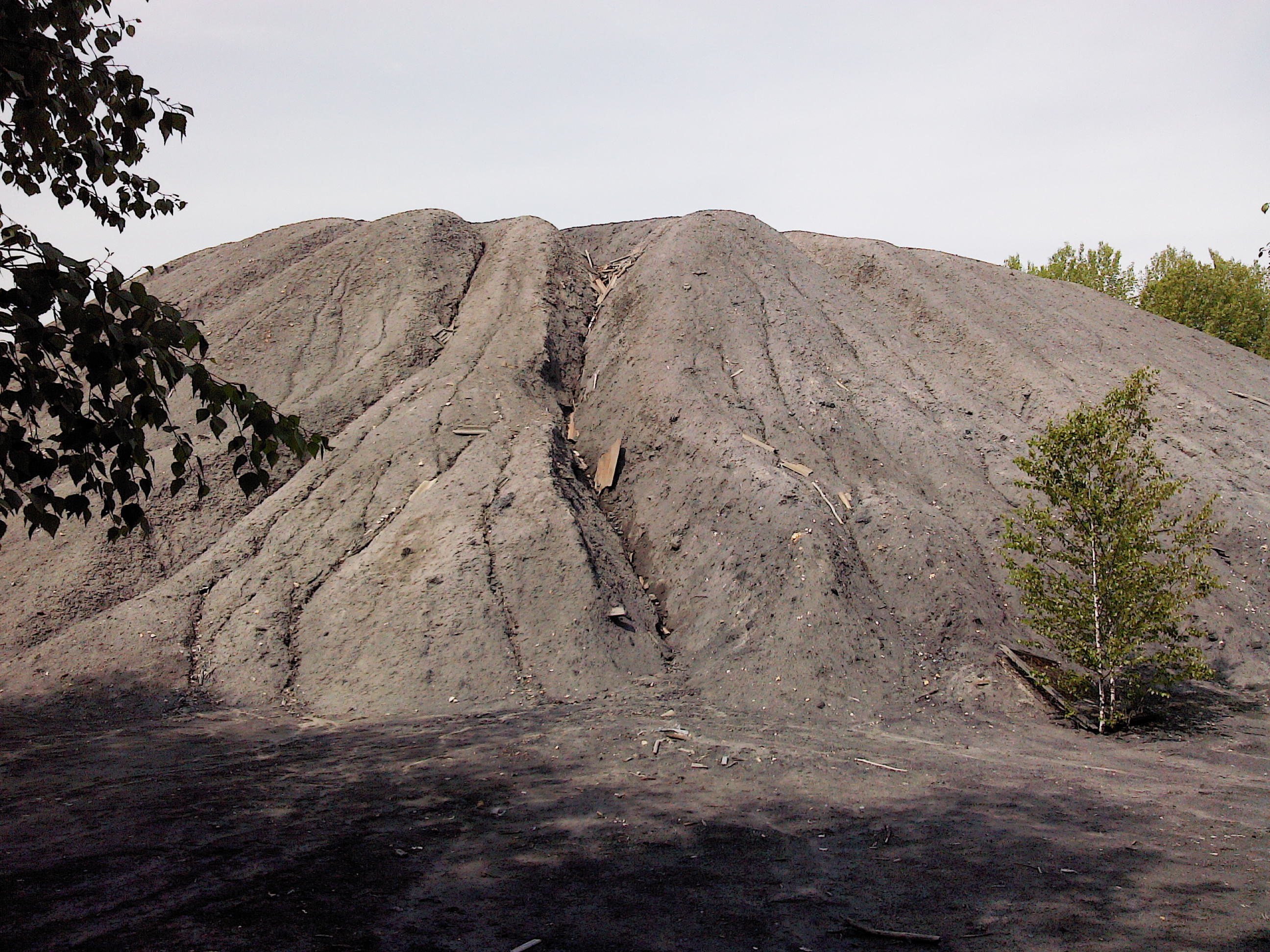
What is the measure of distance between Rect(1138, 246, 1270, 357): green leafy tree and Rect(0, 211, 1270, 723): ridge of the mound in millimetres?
15258

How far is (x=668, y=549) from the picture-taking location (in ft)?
45.9

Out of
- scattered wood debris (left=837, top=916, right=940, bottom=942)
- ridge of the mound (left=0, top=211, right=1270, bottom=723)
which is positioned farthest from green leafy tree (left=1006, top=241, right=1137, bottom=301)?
scattered wood debris (left=837, top=916, right=940, bottom=942)

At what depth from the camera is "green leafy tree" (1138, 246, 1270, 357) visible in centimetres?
3484

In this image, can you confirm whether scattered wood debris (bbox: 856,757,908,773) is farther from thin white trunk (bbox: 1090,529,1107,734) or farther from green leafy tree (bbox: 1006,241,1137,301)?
green leafy tree (bbox: 1006,241,1137,301)

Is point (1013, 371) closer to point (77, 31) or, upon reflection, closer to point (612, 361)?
point (612, 361)

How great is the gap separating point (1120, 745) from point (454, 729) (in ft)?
24.9

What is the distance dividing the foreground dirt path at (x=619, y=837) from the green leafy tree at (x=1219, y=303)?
30307mm

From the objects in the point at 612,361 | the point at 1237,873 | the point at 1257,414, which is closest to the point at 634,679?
the point at 1237,873

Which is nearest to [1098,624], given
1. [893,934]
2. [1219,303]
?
[893,934]

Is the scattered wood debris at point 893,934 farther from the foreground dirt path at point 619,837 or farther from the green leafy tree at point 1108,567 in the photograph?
the green leafy tree at point 1108,567

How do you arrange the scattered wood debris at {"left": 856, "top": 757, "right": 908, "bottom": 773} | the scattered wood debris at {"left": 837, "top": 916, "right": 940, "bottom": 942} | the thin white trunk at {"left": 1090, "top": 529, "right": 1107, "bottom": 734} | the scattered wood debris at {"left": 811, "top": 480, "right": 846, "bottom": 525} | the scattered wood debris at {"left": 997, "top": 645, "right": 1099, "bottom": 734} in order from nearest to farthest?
the scattered wood debris at {"left": 837, "top": 916, "right": 940, "bottom": 942}, the scattered wood debris at {"left": 856, "top": 757, "right": 908, "bottom": 773}, the thin white trunk at {"left": 1090, "top": 529, "right": 1107, "bottom": 734}, the scattered wood debris at {"left": 997, "top": 645, "right": 1099, "bottom": 734}, the scattered wood debris at {"left": 811, "top": 480, "right": 846, "bottom": 525}

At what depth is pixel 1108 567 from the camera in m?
10.7

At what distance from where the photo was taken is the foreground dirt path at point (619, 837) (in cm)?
524

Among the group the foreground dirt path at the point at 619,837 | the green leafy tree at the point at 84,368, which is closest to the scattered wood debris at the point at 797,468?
the foreground dirt path at the point at 619,837
